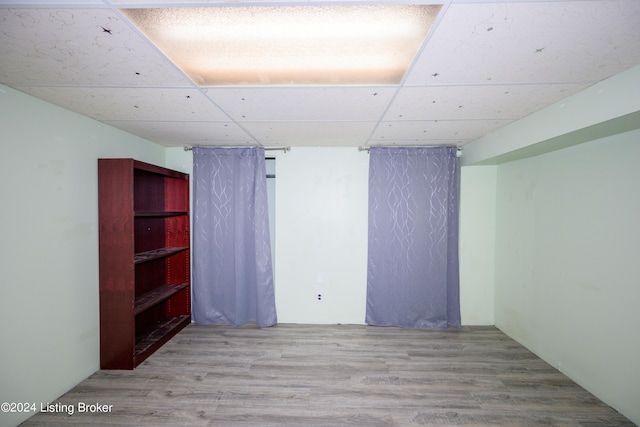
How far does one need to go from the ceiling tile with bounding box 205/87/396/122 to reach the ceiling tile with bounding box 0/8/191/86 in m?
0.37

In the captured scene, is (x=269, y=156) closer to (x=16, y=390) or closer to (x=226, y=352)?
(x=226, y=352)

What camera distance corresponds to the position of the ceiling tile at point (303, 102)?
1697mm

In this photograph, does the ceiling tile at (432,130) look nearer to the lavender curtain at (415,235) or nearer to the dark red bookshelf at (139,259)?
the lavender curtain at (415,235)

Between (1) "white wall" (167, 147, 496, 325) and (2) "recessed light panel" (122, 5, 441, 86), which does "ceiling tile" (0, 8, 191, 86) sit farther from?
(1) "white wall" (167, 147, 496, 325)

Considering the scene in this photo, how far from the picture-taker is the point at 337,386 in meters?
2.19

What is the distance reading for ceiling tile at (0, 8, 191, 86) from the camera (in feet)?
3.48

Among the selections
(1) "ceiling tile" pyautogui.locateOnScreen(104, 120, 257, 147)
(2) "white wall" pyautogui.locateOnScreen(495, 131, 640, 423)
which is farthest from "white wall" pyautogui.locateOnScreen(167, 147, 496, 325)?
(2) "white wall" pyautogui.locateOnScreen(495, 131, 640, 423)

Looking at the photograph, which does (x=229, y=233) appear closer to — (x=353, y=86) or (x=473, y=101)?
(x=353, y=86)

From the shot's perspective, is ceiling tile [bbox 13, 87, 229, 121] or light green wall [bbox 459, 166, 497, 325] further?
light green wall [bbox 459, 166, 497, 325]

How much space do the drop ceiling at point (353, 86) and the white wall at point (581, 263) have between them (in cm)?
70

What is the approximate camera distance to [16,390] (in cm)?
172

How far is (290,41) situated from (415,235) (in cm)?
261

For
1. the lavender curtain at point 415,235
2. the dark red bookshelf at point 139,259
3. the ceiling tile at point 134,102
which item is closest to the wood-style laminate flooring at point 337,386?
the dark red bookshelf at point 139,259

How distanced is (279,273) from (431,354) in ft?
6.34
